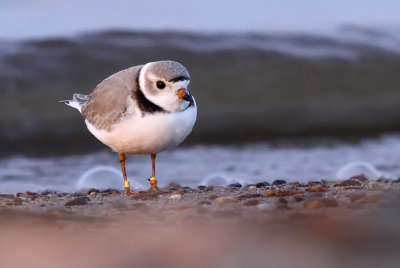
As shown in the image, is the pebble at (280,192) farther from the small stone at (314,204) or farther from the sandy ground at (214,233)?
the small stone at (314,204)

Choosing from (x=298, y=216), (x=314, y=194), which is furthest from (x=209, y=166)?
(x=298, y=216)

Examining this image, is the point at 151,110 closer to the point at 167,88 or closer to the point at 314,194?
the point at 167,88

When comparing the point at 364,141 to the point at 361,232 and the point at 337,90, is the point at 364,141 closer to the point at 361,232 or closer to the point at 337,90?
the point at 337,90

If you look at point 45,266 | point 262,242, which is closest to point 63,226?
point 45,266

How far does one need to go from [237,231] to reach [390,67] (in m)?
8.06

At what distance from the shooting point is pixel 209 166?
6.95 m

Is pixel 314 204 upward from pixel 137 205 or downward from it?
downward

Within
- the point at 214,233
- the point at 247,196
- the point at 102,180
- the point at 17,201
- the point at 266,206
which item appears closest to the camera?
the point at 214,233

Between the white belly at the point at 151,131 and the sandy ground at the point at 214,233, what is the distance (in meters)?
0.52

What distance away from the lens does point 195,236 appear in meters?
2.73

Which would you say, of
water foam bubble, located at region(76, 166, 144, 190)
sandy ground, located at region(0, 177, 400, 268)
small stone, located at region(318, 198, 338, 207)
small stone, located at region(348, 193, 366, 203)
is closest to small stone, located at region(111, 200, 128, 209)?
sandy ground, located at region(0, 177, 400, 268)

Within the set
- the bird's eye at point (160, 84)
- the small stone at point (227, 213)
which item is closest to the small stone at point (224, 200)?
the small stone at point (227, 213)

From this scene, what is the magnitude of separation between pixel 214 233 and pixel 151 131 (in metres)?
1.51

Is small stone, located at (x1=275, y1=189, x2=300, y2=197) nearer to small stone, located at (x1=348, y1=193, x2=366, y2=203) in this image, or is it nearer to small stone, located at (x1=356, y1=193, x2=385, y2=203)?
small stone, located at (x1=348, y1=193, x2=366, y2=203)
